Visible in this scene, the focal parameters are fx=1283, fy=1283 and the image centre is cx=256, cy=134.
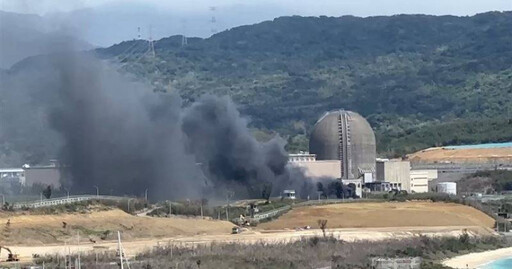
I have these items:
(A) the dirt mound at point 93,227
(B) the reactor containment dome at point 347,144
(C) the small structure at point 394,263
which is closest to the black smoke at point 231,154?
(B) the reactor containment dome at point 347,144

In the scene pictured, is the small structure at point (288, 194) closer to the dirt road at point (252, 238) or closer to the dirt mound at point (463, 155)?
the dirt road at point (252, 238)

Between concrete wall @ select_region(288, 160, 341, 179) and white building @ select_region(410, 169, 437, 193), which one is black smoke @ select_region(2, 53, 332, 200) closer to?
concrete wall @ select_region(288, 160, 341, 179)

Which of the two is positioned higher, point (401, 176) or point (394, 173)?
point (394, 173)

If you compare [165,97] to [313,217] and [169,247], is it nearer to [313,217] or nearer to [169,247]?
[313,217]

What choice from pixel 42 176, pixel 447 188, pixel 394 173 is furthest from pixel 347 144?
pixel 42 176

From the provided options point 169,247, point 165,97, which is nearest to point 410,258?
point 169,247

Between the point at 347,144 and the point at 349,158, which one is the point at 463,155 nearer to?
the point at 349,158

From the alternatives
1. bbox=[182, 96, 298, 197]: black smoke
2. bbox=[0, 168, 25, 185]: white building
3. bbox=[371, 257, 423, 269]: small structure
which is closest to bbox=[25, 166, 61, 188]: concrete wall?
bbox=[0, 168, 25, 185]: white building
